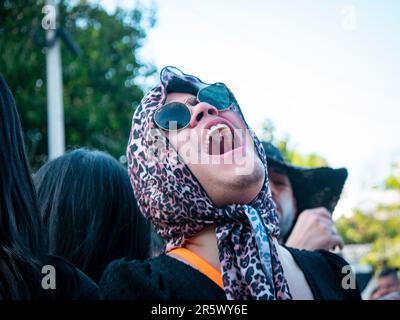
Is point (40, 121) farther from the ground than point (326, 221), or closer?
farther from the ground

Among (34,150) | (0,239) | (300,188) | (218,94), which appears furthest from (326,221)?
(34,150)

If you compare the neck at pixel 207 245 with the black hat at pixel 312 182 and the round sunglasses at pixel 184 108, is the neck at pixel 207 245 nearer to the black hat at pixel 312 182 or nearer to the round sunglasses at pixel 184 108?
the round sunglasses at pixel 184 108

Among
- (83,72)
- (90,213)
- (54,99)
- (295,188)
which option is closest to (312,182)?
(295,188)

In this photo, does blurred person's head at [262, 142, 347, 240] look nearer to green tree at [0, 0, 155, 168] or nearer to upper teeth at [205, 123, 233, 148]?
upper teeth at [205, 123, 233, 148]

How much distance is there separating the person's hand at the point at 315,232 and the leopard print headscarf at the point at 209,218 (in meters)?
0.58

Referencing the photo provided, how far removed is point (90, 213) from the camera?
5.50 feet

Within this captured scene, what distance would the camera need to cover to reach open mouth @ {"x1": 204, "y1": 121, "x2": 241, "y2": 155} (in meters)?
1.33

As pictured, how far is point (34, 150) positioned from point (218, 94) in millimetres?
4065

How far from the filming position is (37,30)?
4.30m

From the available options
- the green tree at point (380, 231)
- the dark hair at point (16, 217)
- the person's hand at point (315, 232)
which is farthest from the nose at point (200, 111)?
the green tree at point (380, 231)

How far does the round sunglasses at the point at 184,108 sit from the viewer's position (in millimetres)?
1358

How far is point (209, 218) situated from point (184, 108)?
0.26 m
